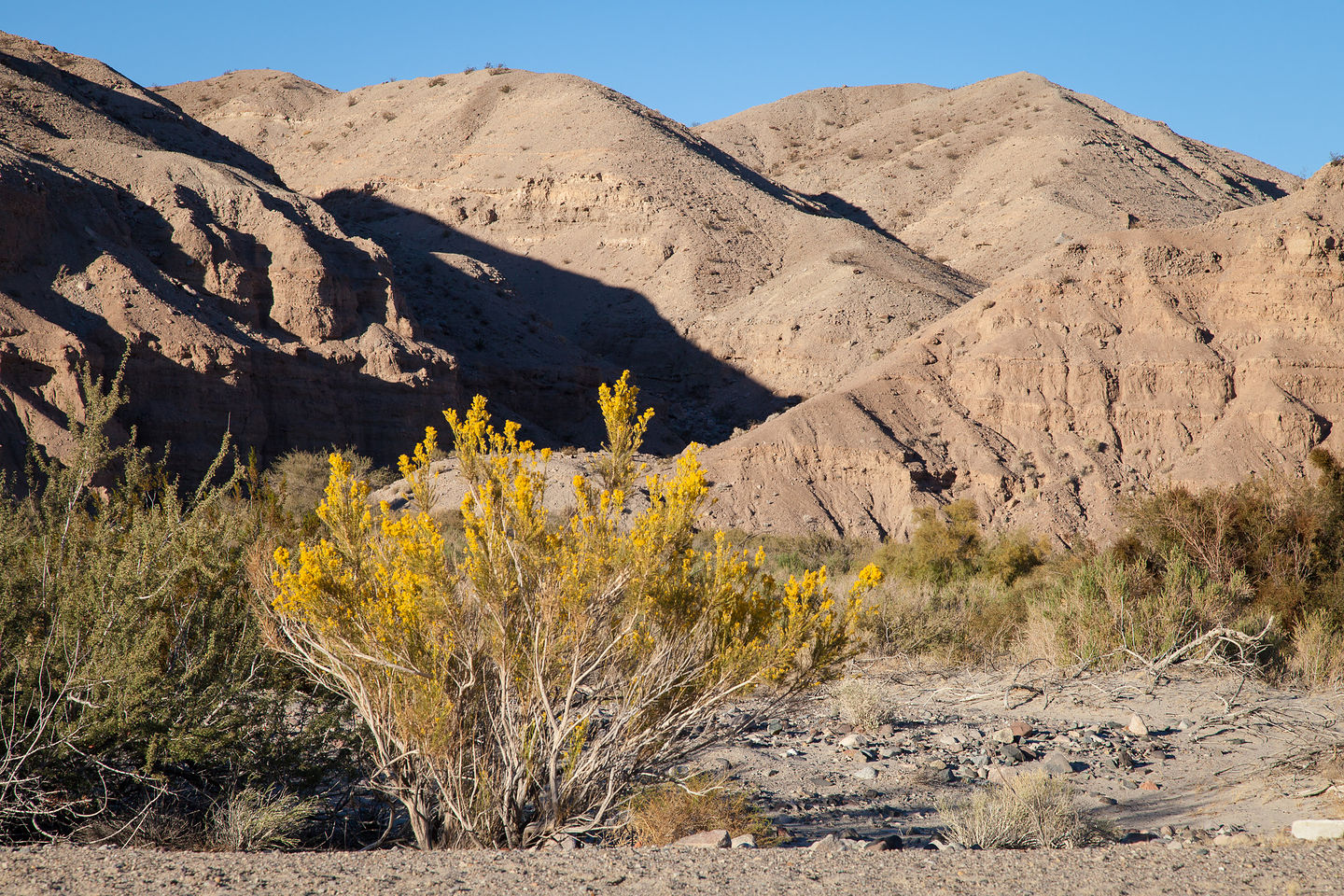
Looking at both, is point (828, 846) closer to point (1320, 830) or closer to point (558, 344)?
point (1320, 830)

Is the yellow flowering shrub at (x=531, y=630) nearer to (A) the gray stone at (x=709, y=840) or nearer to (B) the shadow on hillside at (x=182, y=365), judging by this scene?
(A) the gray stone at (x=709, y=840)

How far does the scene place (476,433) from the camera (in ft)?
17.7

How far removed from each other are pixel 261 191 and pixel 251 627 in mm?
30425

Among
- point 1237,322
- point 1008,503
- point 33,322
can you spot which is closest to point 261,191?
point 33,322

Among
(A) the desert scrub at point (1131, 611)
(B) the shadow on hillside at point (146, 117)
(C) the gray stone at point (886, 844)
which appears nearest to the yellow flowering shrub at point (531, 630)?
(C) the gray stone at point (886, 844)

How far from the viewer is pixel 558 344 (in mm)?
41031

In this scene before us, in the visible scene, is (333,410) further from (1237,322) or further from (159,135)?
(1237,322)

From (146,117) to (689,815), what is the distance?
40.5 meters

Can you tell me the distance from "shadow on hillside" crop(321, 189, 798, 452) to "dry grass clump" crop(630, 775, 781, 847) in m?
30.3

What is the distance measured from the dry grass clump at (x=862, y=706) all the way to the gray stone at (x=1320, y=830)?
4029 mm

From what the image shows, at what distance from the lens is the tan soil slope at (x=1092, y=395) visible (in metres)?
25.8

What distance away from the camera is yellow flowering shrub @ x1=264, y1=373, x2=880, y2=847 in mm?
5398

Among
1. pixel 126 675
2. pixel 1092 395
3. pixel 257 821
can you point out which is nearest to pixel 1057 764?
pixel 257 821

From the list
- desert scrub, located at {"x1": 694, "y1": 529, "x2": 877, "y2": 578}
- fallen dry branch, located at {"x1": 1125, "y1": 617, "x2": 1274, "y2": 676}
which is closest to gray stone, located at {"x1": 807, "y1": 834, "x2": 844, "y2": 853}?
fallen dry branch, located at {"x1": 1125, "y1": 617, "x2": 1274, "y2": 676}
